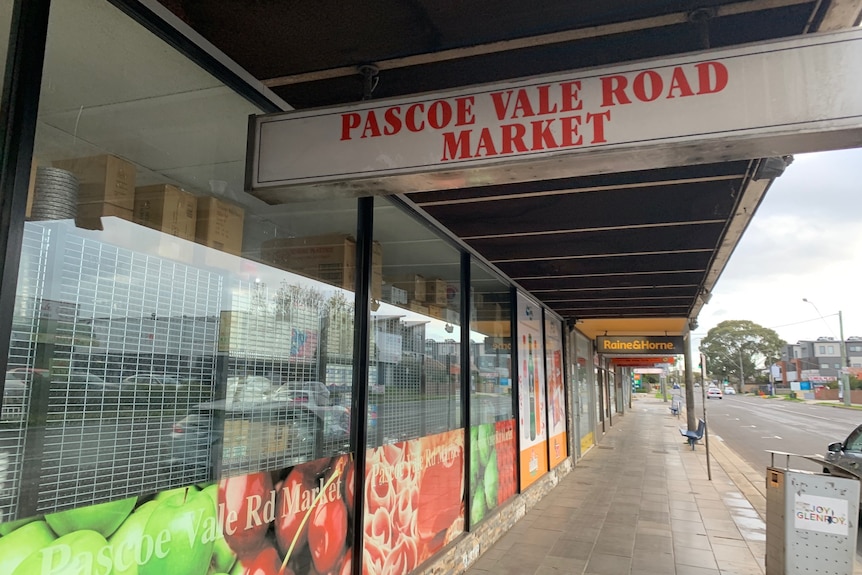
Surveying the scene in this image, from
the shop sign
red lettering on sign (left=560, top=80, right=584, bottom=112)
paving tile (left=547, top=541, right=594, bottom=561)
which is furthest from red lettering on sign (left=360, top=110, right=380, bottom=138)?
the shop sign

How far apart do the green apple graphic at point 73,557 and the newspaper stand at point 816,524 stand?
16.9ft

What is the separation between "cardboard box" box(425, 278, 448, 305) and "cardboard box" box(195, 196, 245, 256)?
251 centimetres

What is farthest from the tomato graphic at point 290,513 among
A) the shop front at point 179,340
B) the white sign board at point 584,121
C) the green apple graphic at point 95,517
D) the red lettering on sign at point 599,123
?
the red lettering on sign at point 599,123

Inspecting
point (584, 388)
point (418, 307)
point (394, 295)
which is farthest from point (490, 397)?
point (584, 388)

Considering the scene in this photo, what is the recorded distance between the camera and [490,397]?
6.65 meters

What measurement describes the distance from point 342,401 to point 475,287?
3.22 m

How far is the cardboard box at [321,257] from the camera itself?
9.83 feet

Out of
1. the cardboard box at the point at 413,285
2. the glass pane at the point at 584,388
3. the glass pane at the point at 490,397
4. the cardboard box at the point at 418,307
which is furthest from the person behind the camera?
the glass pane at the point at 584,388

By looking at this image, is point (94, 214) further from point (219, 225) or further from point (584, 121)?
point (584, 121)

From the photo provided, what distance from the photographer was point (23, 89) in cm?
181

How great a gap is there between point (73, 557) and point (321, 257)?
6.37 ft

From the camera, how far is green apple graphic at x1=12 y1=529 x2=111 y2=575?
171 cm

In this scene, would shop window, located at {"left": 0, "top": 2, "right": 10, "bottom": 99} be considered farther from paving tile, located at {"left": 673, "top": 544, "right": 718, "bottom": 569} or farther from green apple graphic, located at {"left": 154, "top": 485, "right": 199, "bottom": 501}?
paving tile, located at {"left": 673, "top": 544, "right": 718, "bottom": 569}

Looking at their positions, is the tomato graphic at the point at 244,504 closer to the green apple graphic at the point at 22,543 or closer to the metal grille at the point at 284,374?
the metal grille at the point at 284,374
